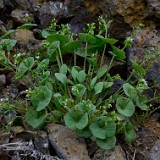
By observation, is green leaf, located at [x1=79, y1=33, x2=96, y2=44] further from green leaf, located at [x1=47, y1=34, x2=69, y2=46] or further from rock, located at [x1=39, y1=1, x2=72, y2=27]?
rock, located at [x1=39, y1=1, x2=72, y2=27]

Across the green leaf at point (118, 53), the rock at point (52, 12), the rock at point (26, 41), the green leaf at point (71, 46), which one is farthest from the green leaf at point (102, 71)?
the rock at point (52, 12)

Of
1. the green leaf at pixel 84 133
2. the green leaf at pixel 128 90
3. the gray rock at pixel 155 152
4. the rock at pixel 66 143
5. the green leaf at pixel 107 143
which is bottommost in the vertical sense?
the gray rock at pixel 155 152

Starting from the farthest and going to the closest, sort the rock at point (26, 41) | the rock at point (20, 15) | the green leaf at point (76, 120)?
the rock at point (20, 15) < the rock at point (26, 41) < the green leaf at point (76, 120)

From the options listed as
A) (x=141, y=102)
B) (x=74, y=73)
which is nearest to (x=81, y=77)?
(x=74, y=73)

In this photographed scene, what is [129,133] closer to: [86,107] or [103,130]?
[103,130]

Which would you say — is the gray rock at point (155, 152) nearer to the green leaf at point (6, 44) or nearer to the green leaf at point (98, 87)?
the green leaf at point (98, 87)

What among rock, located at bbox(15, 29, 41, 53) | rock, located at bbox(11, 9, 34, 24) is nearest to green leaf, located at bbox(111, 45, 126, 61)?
rock, located at bbox(15, 29, 41, 53)
